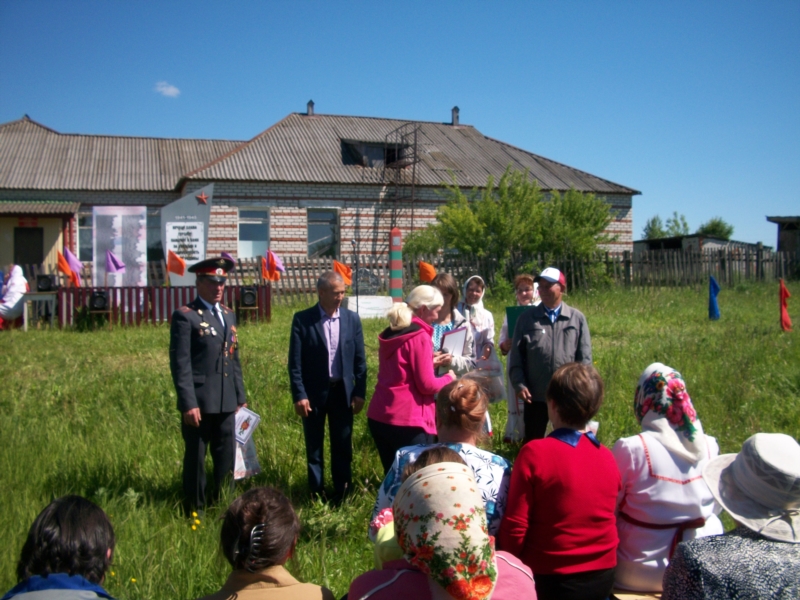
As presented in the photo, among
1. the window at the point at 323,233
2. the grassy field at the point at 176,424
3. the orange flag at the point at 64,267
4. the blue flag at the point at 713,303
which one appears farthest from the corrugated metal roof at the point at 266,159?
the grassy field at the point at 176,424

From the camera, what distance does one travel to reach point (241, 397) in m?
5.11

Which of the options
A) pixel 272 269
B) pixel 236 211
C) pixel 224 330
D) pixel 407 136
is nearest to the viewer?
pixel 224 330

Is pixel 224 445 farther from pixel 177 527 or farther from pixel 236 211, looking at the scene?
pixel 236 211

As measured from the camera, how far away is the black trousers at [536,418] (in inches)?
206

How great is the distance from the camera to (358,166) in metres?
26.8

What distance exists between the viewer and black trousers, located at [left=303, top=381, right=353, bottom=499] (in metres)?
→ 5.01

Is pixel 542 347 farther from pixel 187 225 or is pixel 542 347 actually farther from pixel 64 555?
pixel 187 225

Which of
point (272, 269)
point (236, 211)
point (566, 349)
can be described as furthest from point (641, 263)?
point (566, 349)

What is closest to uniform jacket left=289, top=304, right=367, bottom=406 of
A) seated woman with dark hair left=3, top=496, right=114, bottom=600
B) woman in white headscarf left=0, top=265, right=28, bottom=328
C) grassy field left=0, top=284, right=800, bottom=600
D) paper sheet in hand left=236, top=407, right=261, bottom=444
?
paper sheet in hand left=236, top=407, right=261, bottom=444

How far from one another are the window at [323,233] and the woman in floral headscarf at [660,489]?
23365 millimetres

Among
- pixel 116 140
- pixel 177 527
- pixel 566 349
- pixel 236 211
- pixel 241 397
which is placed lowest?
pixel 177 527

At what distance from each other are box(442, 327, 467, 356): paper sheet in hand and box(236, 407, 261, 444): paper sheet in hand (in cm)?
164

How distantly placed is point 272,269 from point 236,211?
8686 mm

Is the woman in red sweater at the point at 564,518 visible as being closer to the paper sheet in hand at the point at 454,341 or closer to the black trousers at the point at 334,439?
the black trousers at the point at 334,439
